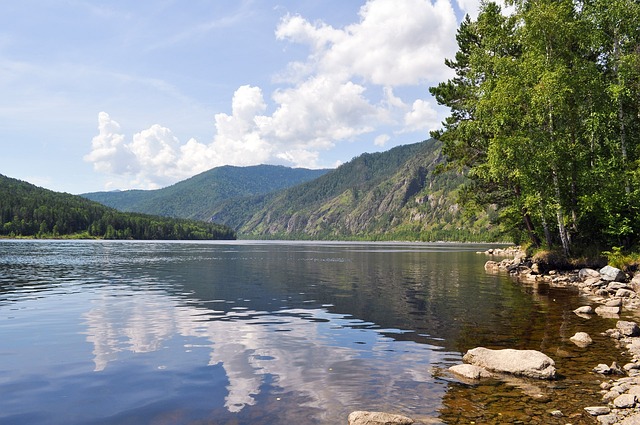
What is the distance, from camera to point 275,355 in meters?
18.4

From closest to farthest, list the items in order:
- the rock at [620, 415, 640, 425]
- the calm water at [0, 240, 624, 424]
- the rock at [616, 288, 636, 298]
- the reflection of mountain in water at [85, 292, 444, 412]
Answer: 1. the rock at [620, 415, 640, 425]
2. the calm water at [0, 240, 624, 424]
3. the reflection of mountain in water at [85, 292, 444, 412]
4. the rock at [616, 288, 636, 298]

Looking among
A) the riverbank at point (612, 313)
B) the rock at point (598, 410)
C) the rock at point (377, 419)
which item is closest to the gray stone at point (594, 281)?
the riverbank at point (612, 313)

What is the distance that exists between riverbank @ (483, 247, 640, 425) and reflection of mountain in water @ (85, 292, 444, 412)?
493 centimetres

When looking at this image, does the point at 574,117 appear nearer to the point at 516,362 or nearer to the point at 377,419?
the point at 516,362

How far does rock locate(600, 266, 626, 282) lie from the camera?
38.9m

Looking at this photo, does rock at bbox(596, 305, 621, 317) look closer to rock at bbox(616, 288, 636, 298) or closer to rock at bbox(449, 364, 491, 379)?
rock at bbox(616, 288, 636, 298)

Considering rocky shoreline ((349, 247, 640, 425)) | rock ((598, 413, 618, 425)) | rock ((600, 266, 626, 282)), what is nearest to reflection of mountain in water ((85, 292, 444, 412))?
rocky shoreline ((349, 247, 640, 425))

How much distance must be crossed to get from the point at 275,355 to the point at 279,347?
1.32m

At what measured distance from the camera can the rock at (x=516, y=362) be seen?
15.0m

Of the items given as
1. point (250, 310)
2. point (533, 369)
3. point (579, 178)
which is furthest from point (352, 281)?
point (533, 369)

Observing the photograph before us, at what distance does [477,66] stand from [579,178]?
18.3 m

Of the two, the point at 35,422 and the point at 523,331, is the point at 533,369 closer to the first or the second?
the point at 523,331

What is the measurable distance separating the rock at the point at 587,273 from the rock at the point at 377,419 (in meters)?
39.0

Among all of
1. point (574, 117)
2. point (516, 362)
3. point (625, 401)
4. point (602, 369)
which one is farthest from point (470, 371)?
point (574, 117)
